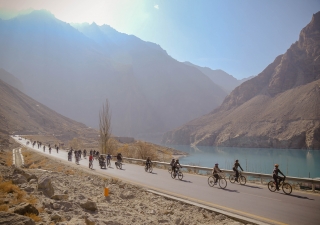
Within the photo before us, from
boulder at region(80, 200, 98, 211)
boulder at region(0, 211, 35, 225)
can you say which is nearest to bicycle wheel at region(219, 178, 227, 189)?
boulder at region(80, 200, 98, 211)

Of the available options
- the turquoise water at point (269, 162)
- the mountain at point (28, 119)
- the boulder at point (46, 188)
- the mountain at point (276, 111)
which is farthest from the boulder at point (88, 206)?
the mountain at point (276, 111)

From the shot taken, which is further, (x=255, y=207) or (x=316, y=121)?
(x=316, y=121)

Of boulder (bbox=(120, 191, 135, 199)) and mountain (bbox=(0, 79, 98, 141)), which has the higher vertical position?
mountain (bbox=(0, 79, 98, 141))

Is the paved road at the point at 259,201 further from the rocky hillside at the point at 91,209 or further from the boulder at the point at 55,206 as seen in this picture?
the boulder at the point at 55,206

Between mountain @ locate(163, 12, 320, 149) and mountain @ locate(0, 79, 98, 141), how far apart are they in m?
65.5

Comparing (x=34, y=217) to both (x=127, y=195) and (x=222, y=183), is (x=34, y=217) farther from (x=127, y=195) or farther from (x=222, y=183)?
(x=222, y=183)

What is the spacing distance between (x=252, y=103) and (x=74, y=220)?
5853 inches

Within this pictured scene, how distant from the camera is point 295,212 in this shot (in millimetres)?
9172

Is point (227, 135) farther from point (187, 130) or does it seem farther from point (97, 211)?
point (97, 211)

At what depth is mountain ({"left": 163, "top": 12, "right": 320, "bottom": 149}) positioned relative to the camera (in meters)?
104

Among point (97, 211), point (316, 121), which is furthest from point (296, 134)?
point (97, 211)

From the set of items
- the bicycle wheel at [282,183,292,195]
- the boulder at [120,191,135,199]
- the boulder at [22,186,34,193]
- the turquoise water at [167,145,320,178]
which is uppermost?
the boulder at [22,186,34,193]

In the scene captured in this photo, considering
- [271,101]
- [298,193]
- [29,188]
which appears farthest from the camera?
[271,101]

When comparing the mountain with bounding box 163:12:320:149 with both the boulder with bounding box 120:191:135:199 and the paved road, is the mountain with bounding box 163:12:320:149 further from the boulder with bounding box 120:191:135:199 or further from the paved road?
the boulder with bounding box 120:191:135:199
